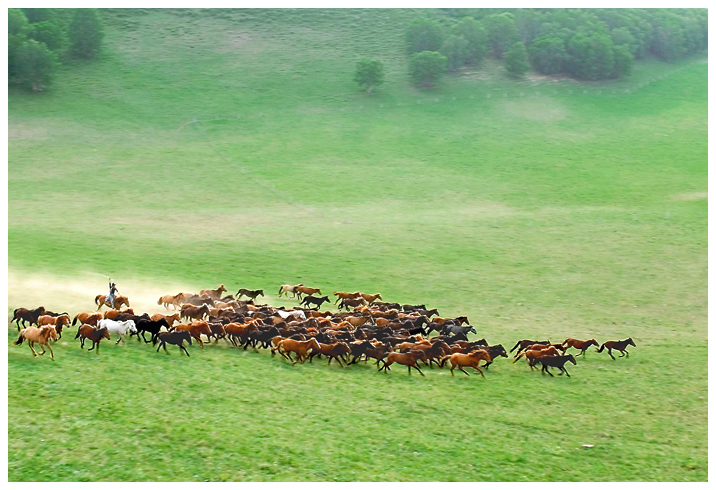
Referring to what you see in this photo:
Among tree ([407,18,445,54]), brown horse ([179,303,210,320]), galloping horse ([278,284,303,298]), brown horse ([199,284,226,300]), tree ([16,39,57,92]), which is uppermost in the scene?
tree ([407,18,445,54])

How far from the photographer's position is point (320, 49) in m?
70.8

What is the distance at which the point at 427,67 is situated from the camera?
2530 inches

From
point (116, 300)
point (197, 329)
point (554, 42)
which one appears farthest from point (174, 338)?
point (554, 42)

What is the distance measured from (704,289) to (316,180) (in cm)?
2410

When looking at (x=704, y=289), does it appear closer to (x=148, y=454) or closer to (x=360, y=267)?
(x=360, y=267)

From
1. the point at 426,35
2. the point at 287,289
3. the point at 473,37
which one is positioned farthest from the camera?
the point at 426,35

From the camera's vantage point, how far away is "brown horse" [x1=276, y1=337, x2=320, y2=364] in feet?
63.9

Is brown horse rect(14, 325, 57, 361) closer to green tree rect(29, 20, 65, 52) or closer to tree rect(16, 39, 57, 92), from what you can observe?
tree rect(16, 39, 57, 92)

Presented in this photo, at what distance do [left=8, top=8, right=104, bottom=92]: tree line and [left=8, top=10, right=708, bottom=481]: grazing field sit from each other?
1751 mm

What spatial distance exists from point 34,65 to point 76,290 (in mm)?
38251

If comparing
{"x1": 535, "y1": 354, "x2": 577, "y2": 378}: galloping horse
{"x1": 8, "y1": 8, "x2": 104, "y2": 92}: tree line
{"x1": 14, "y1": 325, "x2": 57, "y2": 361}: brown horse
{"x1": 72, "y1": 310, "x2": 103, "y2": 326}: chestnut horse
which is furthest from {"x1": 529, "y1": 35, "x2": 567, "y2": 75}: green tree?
{"x1": 14, "y1": 325, "x2": 57, "y2": 361}: brown horse

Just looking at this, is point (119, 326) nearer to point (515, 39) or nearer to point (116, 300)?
point (116, 300)

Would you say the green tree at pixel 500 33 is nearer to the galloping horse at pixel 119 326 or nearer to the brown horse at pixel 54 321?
the galloping horse at pixel 119 326

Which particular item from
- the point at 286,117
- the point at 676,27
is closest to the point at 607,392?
the point at 286,117
